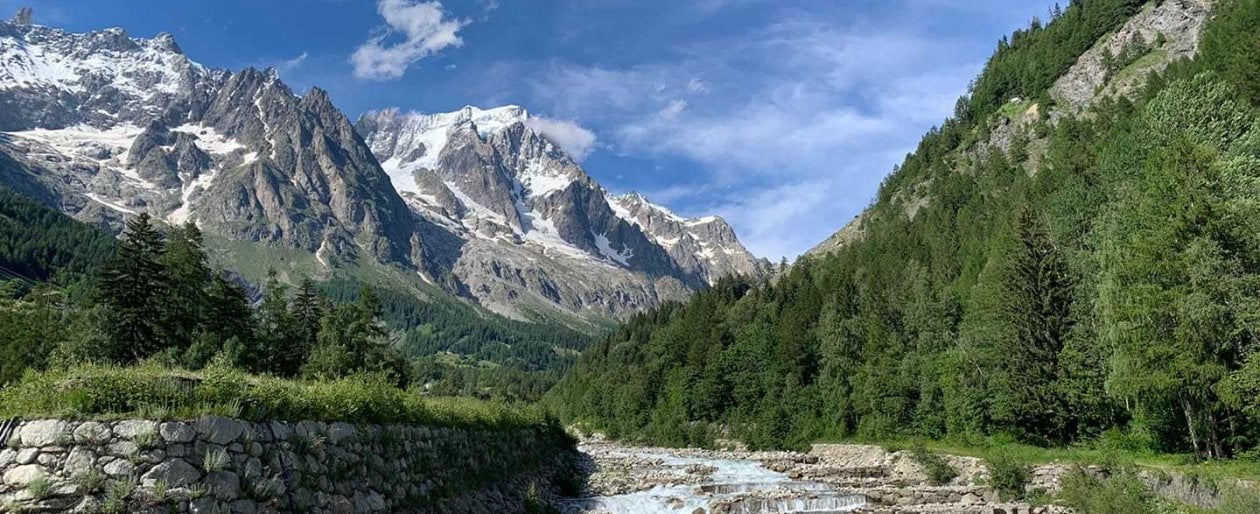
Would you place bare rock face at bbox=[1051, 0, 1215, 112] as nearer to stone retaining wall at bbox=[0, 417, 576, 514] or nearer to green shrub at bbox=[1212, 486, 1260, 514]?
green shrub at bbox=[1212, 486, 1260, 514]

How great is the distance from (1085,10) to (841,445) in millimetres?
119318

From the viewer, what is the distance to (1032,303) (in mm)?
49250

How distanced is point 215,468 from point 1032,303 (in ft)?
170

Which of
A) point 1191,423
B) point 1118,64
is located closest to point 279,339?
point 1191,423

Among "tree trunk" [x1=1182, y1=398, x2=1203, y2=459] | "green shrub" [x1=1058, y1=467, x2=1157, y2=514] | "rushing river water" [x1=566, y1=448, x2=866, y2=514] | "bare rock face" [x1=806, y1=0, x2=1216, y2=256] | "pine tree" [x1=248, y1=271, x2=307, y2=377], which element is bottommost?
"rushing river water" [x1=566, y1=448, x2=866, y2=514]

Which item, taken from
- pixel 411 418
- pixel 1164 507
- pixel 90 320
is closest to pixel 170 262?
pixel 90 320

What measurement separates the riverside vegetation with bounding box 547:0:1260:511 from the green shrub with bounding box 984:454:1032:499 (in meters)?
6.05

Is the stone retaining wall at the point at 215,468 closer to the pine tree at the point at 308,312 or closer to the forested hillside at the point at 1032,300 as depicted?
the forested hillside at the point at 1032,300

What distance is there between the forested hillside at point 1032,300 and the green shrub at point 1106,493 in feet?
17.6

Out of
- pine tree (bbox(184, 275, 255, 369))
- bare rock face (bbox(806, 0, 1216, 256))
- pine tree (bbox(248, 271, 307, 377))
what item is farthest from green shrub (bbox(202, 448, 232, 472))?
bare rock face (bbox(806, 0, 1216, 256))

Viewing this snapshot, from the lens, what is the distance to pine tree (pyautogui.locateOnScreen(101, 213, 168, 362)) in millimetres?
49688

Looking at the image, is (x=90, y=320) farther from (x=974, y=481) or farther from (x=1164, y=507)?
(x=1164, y=507)

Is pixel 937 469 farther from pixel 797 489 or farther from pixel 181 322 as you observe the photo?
pixel 181 322

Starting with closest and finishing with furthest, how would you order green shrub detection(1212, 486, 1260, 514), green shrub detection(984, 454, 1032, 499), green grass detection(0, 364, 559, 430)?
green grass detection(0, 364, 559, 430) < green shrub detection(1212, 486, 1260, 514) < green shrub detection(984, 454, 1032, 499)
